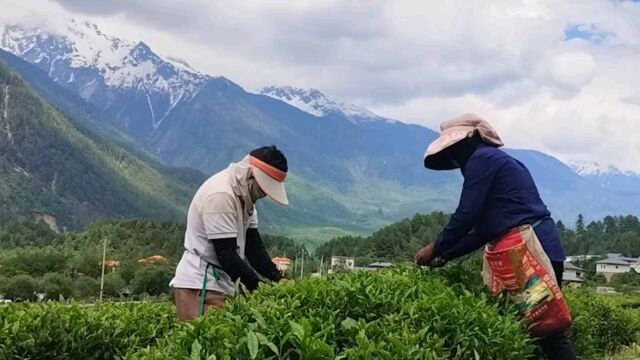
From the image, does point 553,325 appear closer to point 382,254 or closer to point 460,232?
point 460,232

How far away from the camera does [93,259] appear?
97.0 meters

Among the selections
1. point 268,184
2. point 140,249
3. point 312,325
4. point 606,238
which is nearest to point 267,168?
point 268,184

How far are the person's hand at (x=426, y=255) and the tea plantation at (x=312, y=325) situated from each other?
122mm

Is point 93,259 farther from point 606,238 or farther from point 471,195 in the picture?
point 471,195

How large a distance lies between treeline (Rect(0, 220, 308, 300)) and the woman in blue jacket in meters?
42.8

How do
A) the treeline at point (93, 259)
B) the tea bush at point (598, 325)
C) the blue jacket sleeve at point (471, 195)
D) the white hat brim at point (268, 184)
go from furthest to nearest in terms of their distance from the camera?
the treeline at point (93, 259) → the tea bush at point (598, 325) → the white hat brim at point (268, 184) → the blue jacket sleeve at point (471, 195)

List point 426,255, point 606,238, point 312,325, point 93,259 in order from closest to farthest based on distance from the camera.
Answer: point 312,325 < point 426,255 < point 93,259 < point 606,238

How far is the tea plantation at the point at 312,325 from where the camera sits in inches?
125

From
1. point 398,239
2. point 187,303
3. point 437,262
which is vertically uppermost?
point 437,262

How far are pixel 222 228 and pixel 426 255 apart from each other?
4.54ft

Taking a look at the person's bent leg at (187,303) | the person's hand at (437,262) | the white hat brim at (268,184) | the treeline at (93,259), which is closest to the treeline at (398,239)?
the treeline at (93,259)

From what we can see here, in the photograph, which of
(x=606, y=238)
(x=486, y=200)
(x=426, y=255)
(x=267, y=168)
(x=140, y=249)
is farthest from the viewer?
(x=606, y=238)

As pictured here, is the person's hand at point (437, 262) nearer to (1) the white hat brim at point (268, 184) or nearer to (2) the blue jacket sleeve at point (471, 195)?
(2) the blue jacket sleeve at point (471, 195)

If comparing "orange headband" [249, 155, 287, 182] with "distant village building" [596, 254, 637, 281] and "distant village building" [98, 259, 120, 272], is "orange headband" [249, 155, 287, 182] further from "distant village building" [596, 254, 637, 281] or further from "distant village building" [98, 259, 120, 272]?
"distant village building" [596, 254, 637, 281]
